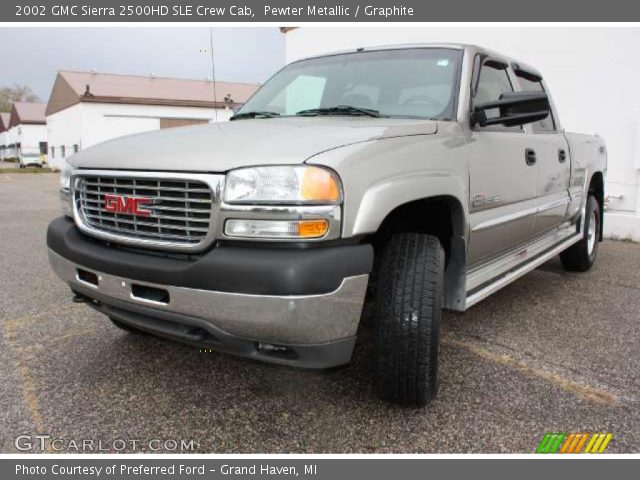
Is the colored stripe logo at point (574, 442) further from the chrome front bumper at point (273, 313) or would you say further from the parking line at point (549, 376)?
the chrome front bumper at point (273, 313)

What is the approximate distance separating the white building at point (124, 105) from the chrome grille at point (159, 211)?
2754cm

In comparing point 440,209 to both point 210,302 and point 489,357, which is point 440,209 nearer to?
point 489,357

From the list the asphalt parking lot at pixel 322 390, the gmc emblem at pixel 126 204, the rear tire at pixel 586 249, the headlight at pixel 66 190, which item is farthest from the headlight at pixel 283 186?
the rear tire at pixel 586 249

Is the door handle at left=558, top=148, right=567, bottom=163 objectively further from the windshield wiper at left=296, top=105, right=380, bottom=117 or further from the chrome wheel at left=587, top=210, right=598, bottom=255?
the windshield wiper at left=296, top=105, right=380, bottom=117

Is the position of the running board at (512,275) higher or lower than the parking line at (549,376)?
higher

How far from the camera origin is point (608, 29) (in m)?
6.88

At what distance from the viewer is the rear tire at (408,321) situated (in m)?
2.25

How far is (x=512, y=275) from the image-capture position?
345cm

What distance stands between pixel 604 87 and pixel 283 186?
652cm

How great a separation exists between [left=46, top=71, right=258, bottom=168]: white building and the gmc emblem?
27620 millimetres

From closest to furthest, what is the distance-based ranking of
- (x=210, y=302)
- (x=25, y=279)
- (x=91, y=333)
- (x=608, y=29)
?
(x=210, y=302)
(x=91, y=333)
(x=25, y=279)
(x=608, y=29)

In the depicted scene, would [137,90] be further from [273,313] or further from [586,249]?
[273,313]

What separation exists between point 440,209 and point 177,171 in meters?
1.30

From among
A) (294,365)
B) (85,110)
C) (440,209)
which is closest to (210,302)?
(294,365)
